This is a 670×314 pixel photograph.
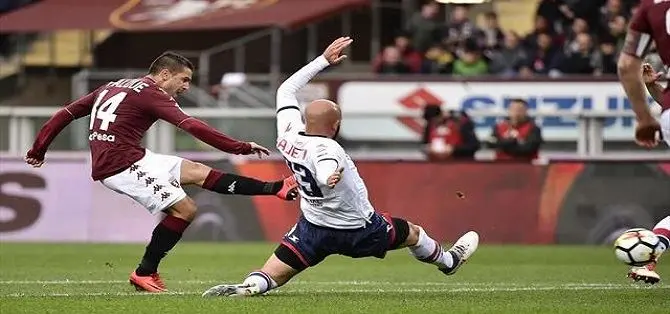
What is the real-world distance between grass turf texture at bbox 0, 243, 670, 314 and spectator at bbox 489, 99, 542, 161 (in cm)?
142

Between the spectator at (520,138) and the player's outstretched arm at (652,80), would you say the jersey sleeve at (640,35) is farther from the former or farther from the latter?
the spectator at (520,138)

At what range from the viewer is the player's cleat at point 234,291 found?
37.0 ft

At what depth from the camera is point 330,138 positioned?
439 inches

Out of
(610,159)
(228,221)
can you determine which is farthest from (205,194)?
(610,159)

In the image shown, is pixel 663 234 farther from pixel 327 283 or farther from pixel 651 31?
pixel 327 283

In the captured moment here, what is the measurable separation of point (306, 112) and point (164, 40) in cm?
1819

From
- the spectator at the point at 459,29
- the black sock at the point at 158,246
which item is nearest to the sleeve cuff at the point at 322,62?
the black sock at the point at 158,246

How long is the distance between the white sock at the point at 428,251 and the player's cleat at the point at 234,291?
130 cm

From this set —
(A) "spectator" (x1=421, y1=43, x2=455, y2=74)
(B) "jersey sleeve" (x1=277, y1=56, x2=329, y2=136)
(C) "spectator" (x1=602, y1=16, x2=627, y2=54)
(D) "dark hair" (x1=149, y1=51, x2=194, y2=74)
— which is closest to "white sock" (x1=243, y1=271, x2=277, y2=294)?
(B) "jersey sleeve" (x1=277, y1=56, x2=329, y2=136)

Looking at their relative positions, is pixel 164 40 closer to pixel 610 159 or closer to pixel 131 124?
pixel 610 159

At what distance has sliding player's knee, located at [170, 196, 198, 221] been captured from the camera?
40.4ft

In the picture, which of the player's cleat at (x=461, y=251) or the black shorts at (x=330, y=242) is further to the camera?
the player's cleat at (x=461, y=251)

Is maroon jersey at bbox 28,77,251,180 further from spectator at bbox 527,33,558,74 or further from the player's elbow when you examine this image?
spectator at bbox 527,33,558,74

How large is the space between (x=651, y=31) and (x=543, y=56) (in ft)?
44.2
